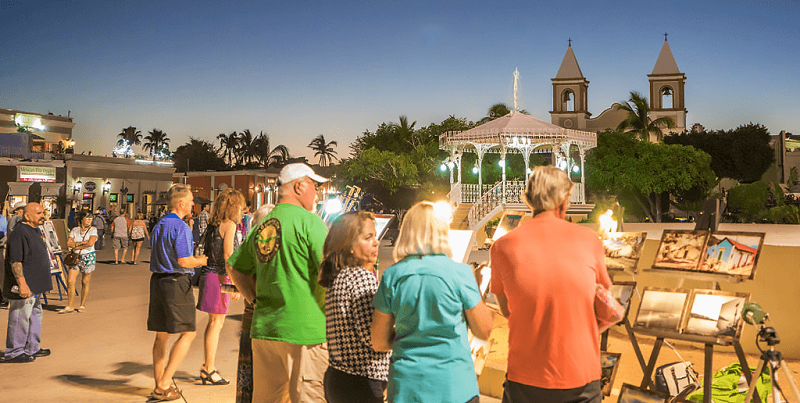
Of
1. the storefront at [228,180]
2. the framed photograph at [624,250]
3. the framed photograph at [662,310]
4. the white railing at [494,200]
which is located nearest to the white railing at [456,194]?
the white railing at [494,200]

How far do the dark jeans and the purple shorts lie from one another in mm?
3437

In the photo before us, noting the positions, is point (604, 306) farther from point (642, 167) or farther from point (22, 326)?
point (642, 167)

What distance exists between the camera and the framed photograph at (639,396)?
3840 millimetres

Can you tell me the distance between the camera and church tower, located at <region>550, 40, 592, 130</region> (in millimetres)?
52812

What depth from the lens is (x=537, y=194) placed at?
274 centimetres

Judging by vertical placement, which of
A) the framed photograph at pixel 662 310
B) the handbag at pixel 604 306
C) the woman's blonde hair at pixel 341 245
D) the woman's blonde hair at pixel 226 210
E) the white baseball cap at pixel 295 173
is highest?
the white baseball cap at pixel 295 173

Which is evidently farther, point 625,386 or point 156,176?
point 156,176

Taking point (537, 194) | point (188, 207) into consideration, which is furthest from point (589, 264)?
point (188, 207)

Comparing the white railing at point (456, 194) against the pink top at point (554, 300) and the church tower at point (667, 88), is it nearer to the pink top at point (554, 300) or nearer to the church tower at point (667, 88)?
the pink top at point (554, 300)

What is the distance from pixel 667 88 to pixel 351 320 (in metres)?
56.3

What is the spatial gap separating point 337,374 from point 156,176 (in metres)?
50.8

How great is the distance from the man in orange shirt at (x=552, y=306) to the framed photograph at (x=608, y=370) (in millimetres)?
1719

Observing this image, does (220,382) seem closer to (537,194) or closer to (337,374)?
(337,374)

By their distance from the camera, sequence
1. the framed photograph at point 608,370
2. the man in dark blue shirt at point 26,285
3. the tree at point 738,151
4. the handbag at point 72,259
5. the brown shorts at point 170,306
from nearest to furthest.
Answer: the framed photograph at point 608,370 → the brown shorts at point 170,306 → the man in dark blue shirt at point 26,285 → the handbag at point 72,259 → the tree at point 738,151
